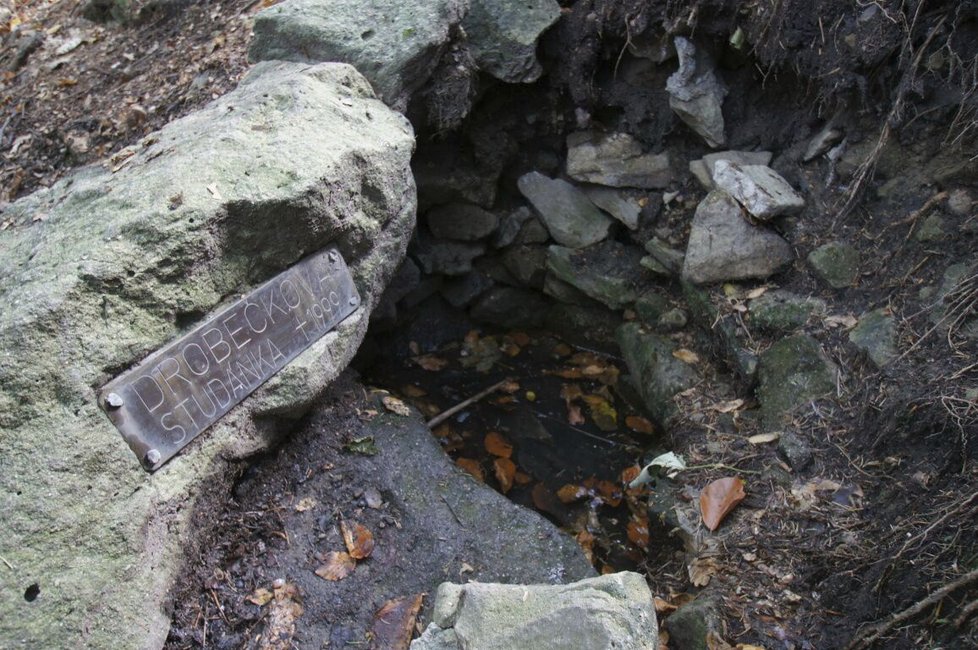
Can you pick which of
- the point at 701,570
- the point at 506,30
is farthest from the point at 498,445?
the point at 506,30

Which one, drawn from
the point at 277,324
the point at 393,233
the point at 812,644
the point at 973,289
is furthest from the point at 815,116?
the point at 277,324

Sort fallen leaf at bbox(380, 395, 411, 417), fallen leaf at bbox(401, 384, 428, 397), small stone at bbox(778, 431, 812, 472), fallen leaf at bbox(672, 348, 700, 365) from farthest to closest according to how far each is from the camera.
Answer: fallen leaf at bbox(401, 384, 428, 397) → fallen leaf at bbox(672, 348, 700, 365) → fallen leaf at bbox(380, 395, 411, 417) → small stone at bbox(778, 431, 812, 472)

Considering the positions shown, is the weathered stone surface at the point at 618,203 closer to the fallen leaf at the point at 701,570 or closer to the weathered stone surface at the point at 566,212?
the weathered stone surface at the point at 566,212

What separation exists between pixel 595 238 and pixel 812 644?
2.87 metres

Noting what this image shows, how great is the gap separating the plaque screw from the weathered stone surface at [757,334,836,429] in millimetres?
2588

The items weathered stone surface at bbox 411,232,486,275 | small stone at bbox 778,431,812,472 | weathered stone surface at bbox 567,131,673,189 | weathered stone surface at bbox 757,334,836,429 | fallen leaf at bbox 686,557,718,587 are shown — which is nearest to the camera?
fallen leaf at bbox 686,557,718,587

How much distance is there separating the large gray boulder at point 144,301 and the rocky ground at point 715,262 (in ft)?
0.99

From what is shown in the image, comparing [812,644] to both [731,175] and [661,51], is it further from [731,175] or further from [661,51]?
[661,51]

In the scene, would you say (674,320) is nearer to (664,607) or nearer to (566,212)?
(566,212)

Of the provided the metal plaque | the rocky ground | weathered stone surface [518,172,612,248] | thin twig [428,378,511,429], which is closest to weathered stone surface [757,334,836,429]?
the rocky ground

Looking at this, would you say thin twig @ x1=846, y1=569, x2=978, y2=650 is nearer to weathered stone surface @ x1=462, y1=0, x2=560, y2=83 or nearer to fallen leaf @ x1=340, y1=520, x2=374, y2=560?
fallen leaf @ x1=340, y1=520, x2=374, y2=560

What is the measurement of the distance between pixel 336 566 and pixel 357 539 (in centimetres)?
14

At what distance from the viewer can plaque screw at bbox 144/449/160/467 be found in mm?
2387

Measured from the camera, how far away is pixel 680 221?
446 centimetres
